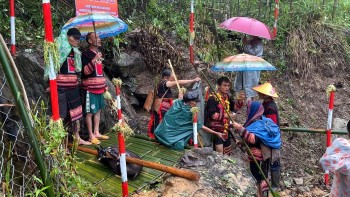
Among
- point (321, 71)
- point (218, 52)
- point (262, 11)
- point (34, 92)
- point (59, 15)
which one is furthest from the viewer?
point (262, 11)

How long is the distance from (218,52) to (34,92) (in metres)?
4.58

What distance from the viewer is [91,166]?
416 cm

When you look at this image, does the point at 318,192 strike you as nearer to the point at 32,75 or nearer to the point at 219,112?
the point at 219,112

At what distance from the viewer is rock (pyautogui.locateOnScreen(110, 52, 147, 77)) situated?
6.71 meters

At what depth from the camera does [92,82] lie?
15.6 feet

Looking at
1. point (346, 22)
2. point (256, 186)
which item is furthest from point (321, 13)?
point (256, 186)

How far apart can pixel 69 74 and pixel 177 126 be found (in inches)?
64.7

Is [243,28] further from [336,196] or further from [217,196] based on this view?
[336,196]

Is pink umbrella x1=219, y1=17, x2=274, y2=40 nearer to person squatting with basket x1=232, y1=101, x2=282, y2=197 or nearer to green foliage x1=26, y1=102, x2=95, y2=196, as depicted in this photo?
person squatting with basket x1=232, y1=101, x2=282, y2=197

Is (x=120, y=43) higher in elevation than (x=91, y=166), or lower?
higher

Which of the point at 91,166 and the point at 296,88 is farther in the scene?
the point at 296,88

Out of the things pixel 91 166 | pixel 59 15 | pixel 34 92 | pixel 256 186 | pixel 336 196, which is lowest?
pixel 256 186

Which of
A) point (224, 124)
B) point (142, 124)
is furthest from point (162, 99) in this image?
point (142, 124)

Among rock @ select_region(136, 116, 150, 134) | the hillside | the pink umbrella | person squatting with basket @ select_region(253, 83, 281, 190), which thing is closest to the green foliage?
person squatting with basket @ select_region(253, 83, 281, 190)
